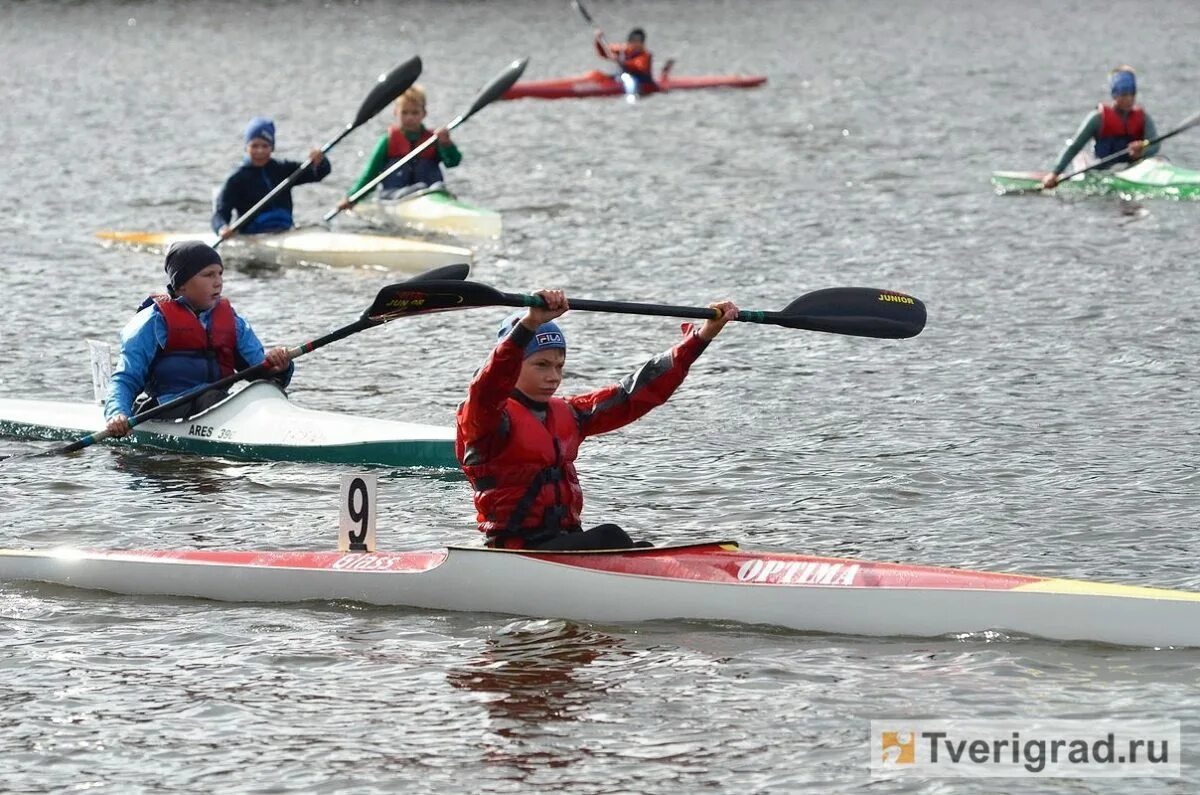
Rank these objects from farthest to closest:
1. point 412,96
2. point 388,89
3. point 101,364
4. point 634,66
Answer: point 634,66 → point 412,96 → point 388,89 → point 101,364

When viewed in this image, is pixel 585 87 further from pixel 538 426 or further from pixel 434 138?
pixel 538 426

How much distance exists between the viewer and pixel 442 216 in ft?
61.5

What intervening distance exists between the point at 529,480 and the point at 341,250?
9620 millimetres

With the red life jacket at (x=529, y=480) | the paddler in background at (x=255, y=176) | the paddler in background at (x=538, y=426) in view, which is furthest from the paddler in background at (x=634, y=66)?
the red life jacket at (x=529, y=480)

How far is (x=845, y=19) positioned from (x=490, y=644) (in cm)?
4306

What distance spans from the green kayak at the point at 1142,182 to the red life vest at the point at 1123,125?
1.15 ft

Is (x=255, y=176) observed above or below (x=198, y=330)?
above

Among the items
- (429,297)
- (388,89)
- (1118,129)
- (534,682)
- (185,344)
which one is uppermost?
(388,89)

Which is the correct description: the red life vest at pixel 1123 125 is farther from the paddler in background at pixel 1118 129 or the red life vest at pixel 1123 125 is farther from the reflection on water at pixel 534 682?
the reflection on water at pixel 534 682

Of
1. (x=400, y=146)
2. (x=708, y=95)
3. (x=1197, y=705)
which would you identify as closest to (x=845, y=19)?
(x=708, y=95)

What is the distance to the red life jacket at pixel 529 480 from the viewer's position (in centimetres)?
780

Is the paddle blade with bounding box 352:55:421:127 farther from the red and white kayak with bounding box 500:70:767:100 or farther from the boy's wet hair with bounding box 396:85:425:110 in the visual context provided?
the red and white kayak with bounding box 500:70:767:100

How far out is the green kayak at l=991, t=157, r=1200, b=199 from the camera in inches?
777

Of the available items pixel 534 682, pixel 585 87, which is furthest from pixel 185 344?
pixel 585 87
